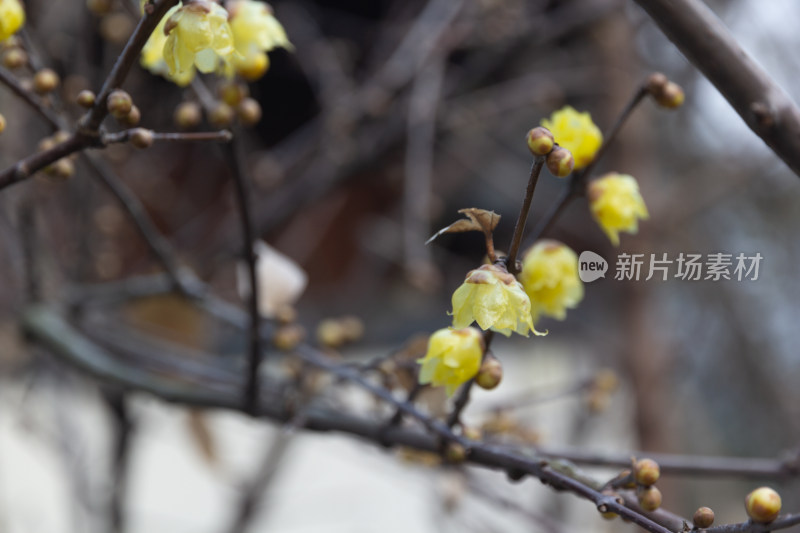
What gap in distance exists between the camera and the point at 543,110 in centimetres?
213

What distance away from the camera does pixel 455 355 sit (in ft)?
1.47

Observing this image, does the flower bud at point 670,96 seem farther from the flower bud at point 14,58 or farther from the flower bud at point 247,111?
the flower bud at point 14,58

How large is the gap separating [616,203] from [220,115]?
323mm

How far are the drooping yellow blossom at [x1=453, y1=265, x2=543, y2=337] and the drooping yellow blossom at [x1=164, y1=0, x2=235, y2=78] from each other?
8.2 inches

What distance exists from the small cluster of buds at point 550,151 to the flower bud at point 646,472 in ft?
0.63

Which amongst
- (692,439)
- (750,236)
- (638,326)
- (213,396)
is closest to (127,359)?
(213,396)

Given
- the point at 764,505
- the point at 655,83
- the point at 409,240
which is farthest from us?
the point at 409,240

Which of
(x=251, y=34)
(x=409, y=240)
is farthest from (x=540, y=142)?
(x=409, y=240)

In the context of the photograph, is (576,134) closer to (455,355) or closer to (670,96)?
(670,96)

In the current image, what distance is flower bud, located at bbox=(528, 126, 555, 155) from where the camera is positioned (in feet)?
1.21

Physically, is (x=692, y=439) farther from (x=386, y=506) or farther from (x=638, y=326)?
(x=638, y=326)

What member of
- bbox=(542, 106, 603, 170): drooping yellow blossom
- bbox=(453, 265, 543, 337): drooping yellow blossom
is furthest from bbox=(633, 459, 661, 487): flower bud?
bbox=(542, 106, 603, 170): drooping yellow blossom

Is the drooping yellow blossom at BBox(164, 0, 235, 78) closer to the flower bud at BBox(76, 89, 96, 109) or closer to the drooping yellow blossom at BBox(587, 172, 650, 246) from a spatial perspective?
the flower bud at BBox(76, 89, 96, 109)

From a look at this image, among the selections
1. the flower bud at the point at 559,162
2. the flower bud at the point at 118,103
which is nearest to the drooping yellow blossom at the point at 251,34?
the flower bud at the point at 118,103
